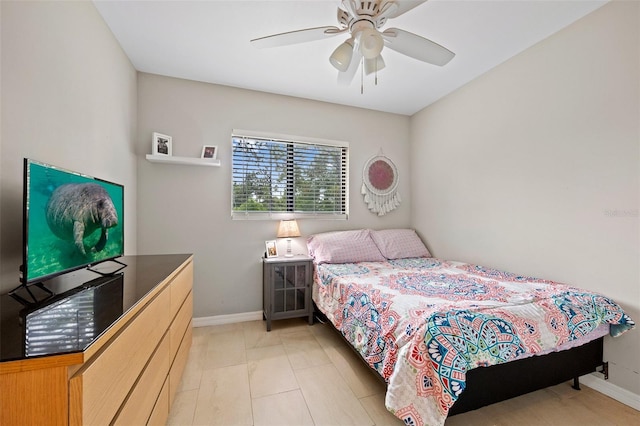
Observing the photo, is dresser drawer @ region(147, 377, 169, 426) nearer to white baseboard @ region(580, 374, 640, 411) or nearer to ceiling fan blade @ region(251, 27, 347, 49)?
ceiling fan blade @ region(251, 27, 347, 49)

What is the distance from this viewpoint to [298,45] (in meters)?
2.14

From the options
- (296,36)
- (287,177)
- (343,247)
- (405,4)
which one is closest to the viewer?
(405,4)

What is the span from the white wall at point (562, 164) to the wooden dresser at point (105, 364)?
2.69m

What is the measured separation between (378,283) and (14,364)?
73.2 inches

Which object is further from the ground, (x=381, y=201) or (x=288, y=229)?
(x=381, y=201)

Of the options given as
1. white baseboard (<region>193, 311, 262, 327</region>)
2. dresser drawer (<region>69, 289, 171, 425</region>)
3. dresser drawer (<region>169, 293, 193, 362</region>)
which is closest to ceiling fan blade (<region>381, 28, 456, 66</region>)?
dresser drawer (<region>69, 289, 171, 425</region>)

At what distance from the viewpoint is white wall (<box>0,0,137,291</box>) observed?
108 centimetres

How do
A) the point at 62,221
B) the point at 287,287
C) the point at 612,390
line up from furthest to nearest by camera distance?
the point at 287,287 < the point at 612,390 < the point at 62,221

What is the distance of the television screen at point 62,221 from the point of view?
3.08 feet

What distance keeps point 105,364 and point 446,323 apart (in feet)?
4.27

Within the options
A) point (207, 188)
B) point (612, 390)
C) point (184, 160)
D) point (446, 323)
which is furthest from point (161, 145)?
point (612, 390)

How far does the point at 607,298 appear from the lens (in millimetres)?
1663

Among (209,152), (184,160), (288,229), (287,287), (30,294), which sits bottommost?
(287,287)

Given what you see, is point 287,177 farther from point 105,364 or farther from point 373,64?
point 105,364
